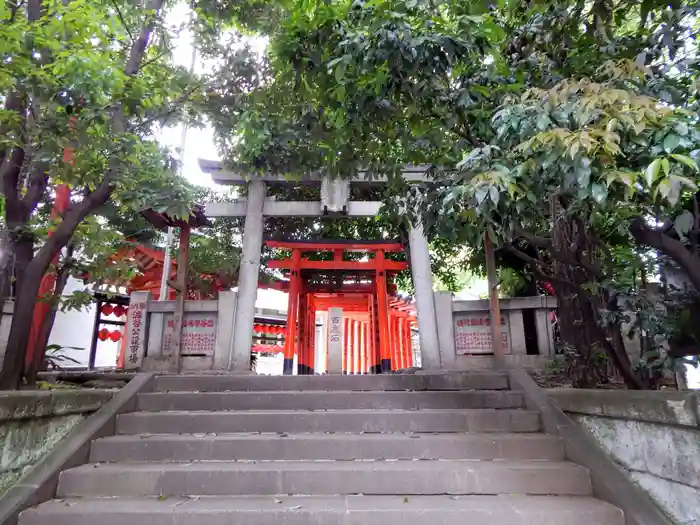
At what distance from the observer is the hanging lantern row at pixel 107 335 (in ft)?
32.9

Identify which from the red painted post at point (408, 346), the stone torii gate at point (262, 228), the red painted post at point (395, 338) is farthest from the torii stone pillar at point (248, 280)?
the red painted post at point (408, 346)

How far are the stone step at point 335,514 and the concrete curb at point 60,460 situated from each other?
0.31 ft

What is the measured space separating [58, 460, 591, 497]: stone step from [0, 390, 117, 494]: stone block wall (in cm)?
32

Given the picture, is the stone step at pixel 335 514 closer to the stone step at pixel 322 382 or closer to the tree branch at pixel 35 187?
the stone step at pixel 322 382

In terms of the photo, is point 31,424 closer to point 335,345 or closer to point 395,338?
point 335,345

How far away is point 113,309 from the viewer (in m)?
10.1

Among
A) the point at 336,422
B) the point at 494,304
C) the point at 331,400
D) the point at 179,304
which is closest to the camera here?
the point at 336,422

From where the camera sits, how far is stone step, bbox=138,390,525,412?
14.3 feet

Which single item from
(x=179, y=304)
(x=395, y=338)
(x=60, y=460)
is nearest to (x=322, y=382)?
(x=60, y=460)

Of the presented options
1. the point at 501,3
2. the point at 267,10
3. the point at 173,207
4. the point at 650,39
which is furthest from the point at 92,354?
the point at 650,39

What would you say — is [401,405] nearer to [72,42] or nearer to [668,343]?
[668,343]

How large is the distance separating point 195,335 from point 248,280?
1.33 metres

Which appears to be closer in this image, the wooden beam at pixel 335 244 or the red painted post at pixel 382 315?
the wooden beam at pixel 335 244

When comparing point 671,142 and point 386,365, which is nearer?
point 671,142
